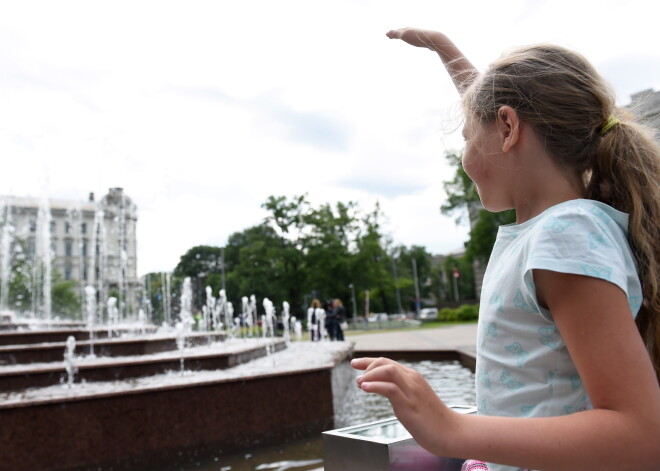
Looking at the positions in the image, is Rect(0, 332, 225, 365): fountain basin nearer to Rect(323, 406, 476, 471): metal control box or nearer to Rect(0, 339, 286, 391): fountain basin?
Rect(0, 339, 286, 391): fountain basin

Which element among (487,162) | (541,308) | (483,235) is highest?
(483,235)

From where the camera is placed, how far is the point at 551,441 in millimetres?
817

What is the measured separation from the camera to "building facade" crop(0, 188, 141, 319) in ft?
94.6

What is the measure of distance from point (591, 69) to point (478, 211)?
41481 millimetres

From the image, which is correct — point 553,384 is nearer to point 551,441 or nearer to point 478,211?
point 551,441

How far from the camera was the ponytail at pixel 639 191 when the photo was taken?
3.20 ft

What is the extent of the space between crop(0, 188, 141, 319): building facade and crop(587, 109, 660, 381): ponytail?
2487 cm

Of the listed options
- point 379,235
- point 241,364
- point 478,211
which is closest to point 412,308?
point 379,235

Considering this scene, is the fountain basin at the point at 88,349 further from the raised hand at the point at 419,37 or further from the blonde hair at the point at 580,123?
the blonde hair at the point at 580,123

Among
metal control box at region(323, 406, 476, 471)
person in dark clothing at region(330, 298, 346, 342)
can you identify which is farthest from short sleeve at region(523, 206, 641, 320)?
person in dark clothing at region(330, 298, 346, 342)

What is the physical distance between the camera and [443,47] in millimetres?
1580

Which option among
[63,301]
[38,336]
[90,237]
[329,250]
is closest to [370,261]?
[329,250]

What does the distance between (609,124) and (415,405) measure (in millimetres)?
700

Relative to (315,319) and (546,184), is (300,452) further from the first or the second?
(315,319)
